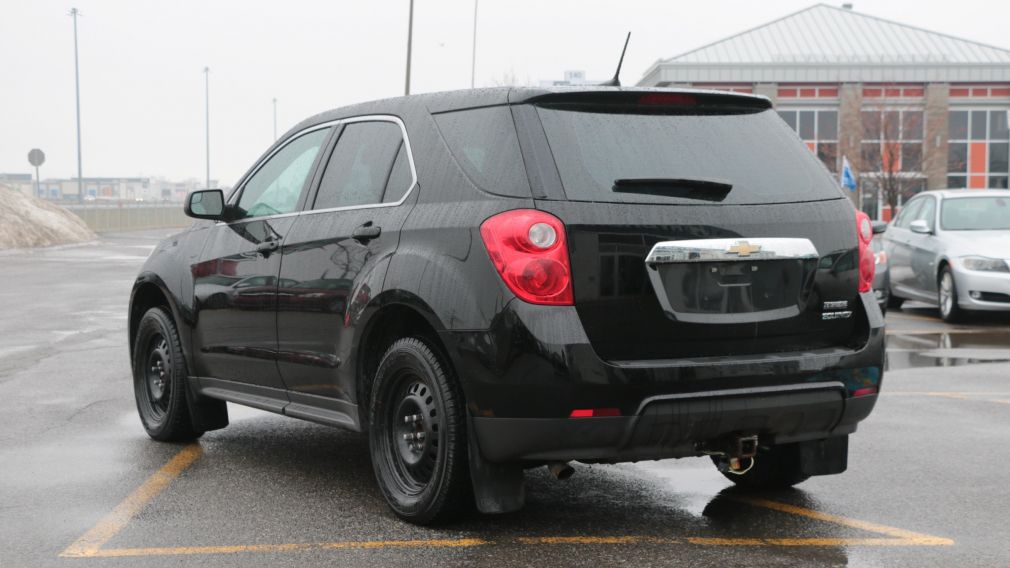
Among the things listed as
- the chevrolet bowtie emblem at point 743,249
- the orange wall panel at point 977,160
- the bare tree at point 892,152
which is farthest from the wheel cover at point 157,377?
the orange wall panel at point 977,160

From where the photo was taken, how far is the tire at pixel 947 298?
46.4ft

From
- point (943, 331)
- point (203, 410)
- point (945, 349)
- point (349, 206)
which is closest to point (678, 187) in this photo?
point (349, 206)

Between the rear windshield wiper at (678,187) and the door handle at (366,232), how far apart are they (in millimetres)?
1091

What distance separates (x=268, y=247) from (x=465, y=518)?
181cm

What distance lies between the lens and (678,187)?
A: 4641mm

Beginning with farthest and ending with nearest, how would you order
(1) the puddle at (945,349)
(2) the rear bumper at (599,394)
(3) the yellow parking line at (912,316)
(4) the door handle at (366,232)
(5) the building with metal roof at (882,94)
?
1. (5) the building with metal roof at (882,94)
2. (3) the yellow parking line at (912,316)
3. (1) the puddle at (945,349)
4. (4) the door handle at (366,232)
5. (2) the rear bumper at (599,394)

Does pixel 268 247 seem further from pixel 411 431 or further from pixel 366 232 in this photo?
pixel 411 431

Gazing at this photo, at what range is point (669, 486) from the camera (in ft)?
18.9

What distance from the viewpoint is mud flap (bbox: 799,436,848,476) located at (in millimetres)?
5328

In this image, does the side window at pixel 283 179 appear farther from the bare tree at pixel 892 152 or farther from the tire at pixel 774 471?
the bare tree at pixel 892 152

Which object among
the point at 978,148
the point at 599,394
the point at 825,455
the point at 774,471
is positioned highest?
the point at 978,148

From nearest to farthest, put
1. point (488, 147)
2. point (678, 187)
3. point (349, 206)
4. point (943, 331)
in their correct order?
1. point (678, 187)
2. point (488, 147)
3. point (349, 206)
4. point (943, 331)

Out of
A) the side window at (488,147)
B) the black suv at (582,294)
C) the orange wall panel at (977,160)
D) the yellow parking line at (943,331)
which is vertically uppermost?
the orange wall panel at (977,160)

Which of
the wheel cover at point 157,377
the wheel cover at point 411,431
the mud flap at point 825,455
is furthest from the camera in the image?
the wheel cover at point 157,377
